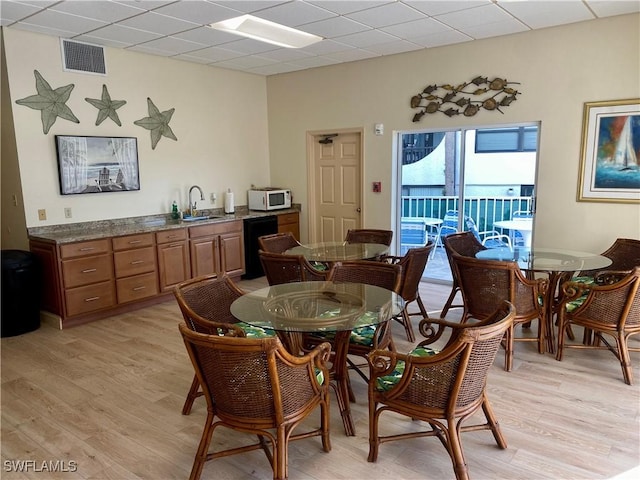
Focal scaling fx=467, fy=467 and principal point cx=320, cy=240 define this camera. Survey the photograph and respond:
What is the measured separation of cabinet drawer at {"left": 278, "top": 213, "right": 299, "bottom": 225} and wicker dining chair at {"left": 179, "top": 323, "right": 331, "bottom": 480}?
14.8 ft

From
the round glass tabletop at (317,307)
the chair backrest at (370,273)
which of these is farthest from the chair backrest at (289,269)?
the round glass tabletop at (317,307)

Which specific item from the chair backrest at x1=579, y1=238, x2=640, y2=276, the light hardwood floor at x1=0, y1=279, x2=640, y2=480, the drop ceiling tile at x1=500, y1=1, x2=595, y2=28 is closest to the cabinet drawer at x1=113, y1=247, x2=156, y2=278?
the light hardwood floor at x1=0, y1=279, x2=640, y2=480

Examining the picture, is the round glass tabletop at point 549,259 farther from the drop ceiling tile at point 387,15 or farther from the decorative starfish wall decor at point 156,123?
the decorative starfish wall decor at point 156,123

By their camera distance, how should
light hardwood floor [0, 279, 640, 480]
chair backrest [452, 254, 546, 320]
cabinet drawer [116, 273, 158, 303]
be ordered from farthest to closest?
cabinet drawer [116, 273, 158, 303] < chair backrest [452, 254, 546, 320] < light hardwood floor [0, 279, 640, 480]

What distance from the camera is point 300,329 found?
2.33 metres

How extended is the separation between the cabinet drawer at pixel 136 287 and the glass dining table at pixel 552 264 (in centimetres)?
342

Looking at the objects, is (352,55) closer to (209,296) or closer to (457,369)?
(209,296)

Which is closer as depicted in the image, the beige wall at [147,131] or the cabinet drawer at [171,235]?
the beige wall at [147,131]

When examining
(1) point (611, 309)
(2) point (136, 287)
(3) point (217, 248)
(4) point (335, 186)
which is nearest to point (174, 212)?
(3) point (217, 248)

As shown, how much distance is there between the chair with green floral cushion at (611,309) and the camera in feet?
10.3

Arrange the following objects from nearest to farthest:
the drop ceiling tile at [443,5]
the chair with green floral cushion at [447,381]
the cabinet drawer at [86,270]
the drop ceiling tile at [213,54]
→ 1. the chair with green floral cushion at [447,381]
2. the drop ceiling tile at [443,5]
3. the cabinet drawer at [86,270]
4. the drop ceiling tile at [213,54]

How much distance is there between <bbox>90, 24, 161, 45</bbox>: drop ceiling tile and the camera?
14.5 feet

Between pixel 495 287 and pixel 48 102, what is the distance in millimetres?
4501

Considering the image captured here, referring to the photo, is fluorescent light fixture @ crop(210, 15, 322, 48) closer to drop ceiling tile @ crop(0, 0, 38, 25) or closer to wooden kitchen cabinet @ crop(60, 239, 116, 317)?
drop ceiling tile @ crop(0, 0, 38, 25)
